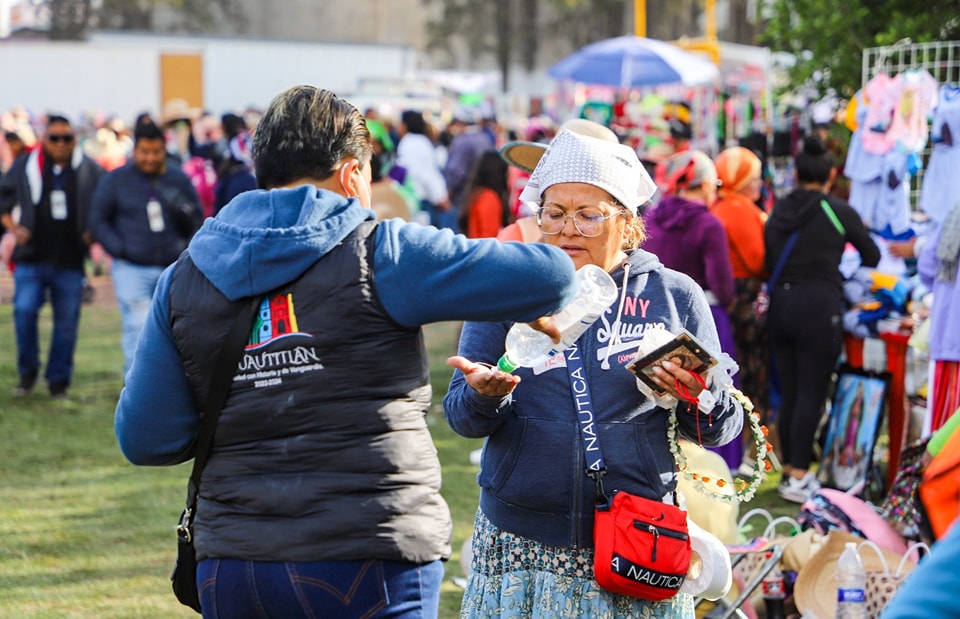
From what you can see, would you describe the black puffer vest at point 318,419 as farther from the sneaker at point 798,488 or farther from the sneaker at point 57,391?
the sneaker at point 57,391

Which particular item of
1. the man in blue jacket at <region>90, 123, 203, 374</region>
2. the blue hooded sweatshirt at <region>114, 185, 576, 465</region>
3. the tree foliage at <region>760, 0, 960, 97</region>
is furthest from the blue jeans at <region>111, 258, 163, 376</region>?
the blue hooded sweatshirt at <region>114, 185, 576, 465</region>

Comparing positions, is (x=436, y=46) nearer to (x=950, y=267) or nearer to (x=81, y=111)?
(x=81, y=111)

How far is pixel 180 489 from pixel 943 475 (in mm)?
4721

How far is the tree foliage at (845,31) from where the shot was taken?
9961mm

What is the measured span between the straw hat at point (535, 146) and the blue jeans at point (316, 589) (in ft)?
9.64

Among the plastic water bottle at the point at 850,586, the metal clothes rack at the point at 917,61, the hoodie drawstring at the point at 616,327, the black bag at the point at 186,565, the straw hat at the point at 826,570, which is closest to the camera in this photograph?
the black bag at the point at 186,565

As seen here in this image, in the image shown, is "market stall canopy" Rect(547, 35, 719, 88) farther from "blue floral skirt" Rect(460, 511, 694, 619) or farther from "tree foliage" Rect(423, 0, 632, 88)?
"tree foliage" Rect(423, 0, 632, 88)

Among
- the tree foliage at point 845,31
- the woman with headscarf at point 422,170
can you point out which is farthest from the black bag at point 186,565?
the woman with headscarf at point 422,170

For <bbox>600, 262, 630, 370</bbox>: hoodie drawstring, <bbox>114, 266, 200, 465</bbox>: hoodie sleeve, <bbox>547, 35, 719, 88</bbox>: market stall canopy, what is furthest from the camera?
<bbox>547, 35, 719, 88</bbox>: market stall canopy

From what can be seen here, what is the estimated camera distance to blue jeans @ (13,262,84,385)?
34.1ft

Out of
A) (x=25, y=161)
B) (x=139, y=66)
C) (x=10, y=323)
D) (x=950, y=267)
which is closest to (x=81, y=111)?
(x=139, y=66)

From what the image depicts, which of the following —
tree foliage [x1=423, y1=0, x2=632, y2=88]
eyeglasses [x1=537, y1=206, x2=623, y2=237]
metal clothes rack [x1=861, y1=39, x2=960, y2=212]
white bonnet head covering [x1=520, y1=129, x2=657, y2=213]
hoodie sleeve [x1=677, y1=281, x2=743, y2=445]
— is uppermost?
tree foliage [x1=423, y1=0, x2=632, y2=88]

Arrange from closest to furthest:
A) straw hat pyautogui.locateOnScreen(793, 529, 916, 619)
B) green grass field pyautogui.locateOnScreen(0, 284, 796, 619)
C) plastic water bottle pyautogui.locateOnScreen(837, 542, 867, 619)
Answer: plastic water bottle pyautogui.locateOnScreen(837, 542, 867, 619), straw hat pyautogui.locateOnScreen(793, 529, 916, 619), green grass field pyautogui.locateOnScreen(0, 284, 796, 619)

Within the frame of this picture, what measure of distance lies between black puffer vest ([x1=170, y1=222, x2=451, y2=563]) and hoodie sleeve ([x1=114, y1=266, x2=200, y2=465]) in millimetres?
64
